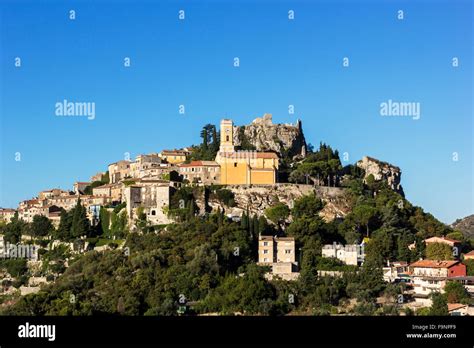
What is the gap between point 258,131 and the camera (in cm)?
7125

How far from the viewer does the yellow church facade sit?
60.5 m

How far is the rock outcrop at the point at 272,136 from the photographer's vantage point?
2751 inches

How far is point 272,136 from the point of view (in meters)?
71.4

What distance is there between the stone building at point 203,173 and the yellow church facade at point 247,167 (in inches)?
16.2

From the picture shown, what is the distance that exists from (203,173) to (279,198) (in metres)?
5.60

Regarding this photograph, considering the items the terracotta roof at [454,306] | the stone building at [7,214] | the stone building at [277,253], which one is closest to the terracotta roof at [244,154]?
the stone building at [277,253]

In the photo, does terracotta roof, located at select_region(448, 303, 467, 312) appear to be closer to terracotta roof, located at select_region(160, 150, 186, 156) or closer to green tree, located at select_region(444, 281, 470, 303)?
green tree, located at select_region(444, 281, 470, 303)

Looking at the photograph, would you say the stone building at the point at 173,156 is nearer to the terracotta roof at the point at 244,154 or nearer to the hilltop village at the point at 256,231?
the hilltop village at the point at 256,231

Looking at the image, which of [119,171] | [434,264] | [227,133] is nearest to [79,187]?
[119,171]

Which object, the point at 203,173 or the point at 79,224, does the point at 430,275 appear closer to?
the point at 203,173

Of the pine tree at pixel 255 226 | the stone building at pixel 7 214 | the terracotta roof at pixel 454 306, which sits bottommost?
the terracotta roof at pixel 454 306

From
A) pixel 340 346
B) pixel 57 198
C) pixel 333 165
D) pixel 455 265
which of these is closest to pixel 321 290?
pixel 455 265

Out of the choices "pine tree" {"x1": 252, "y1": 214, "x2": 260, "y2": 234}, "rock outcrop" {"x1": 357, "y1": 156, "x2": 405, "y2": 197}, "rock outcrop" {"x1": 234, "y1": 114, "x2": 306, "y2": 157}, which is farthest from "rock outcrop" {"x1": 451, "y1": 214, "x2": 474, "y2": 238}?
"pine tree" {"x1": 252, "y1": 214, "x2": 260, "y2": 234}

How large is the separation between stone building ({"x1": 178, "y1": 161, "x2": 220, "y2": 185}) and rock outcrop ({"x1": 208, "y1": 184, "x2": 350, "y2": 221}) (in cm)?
177
